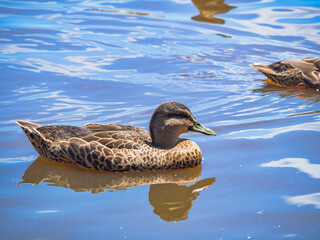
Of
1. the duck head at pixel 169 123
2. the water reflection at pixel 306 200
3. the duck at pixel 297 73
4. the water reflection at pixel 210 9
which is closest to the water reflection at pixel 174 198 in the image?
the duck head at pixel 169 123

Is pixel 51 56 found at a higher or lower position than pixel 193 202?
higher

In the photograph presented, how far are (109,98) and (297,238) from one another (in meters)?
5.67

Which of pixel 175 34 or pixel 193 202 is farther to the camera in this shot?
pixel 175 34

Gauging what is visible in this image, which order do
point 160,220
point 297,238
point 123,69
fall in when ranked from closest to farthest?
point 297,238 < point 160,220 < point 123,69

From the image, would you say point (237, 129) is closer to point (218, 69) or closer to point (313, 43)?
Answer: point (218, 69)

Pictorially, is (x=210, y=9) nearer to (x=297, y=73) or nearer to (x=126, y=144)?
(x=297, y=73)

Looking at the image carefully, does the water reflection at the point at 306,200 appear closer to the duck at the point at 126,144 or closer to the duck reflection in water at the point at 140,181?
the duck reflection in water at the point at 140,181

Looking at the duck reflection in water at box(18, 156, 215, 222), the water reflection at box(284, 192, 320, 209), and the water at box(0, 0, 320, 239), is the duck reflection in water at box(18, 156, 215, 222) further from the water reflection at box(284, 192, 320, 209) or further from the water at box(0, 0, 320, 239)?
the water reflection at box(284, 192, 320, 209)

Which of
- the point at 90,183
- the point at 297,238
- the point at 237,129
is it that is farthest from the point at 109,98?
the point at 297,238

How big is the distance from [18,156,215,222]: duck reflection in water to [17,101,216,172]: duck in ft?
0.32

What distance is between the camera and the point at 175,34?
1491 centimetres

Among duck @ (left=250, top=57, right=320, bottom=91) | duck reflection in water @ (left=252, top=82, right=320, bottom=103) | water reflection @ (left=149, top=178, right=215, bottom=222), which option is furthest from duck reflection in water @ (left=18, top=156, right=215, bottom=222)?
duck @ (left=250, top=57, right=320, bottom=91)

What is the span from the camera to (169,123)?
23.1ft

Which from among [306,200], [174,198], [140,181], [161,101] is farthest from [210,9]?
[306,200]
